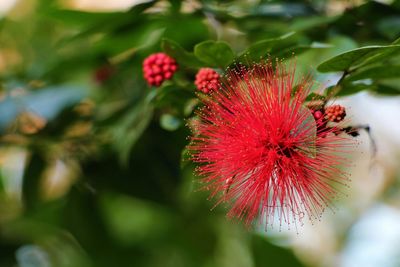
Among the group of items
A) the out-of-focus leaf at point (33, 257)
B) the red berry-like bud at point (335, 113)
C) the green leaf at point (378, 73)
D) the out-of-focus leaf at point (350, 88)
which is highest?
the red berry-like bud at point (335, 113)

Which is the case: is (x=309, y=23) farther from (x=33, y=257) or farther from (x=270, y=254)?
(x=33, y=257)

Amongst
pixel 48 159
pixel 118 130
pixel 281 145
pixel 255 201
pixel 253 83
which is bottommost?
pixel 48 159

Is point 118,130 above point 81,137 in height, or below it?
above

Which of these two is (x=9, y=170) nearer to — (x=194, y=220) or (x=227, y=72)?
(x=194, y=220)

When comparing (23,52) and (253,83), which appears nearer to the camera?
(253,83)

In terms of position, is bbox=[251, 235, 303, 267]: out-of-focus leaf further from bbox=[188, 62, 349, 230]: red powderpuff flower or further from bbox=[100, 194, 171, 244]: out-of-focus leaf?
bbox=[188, 62, 349, 230]: red powderpuff flower

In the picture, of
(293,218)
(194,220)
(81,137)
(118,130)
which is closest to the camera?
(293,218)

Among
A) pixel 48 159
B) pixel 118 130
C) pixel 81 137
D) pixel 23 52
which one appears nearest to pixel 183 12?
pixel 118 130

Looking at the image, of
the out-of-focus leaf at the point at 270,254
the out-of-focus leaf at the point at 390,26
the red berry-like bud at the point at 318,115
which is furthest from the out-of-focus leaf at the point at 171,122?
the out-of-focus leaf at the point at 270,254

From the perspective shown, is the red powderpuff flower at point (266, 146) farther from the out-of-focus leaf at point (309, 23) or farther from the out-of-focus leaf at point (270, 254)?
the out-of-focus leaf at point (270, 254)
